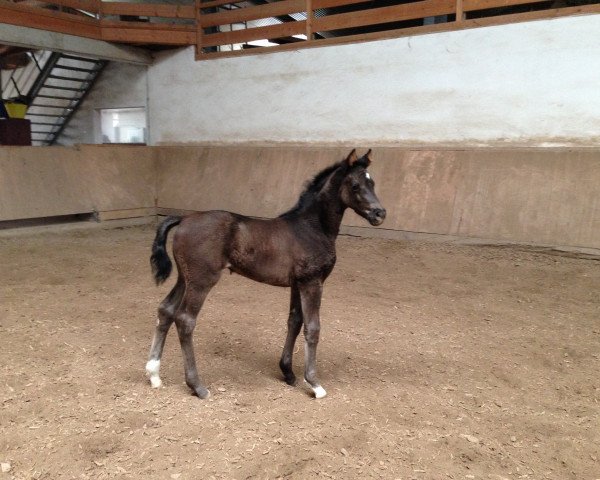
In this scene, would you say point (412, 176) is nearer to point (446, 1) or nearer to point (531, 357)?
point (446, 1)

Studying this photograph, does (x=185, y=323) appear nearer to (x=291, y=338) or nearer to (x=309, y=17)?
(x=291, y=338)

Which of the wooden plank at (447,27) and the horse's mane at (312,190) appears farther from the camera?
the wooden plank at (447,27)

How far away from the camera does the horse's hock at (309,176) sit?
6262mm

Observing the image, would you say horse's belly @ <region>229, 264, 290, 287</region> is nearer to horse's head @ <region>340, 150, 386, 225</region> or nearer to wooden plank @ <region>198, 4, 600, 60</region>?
horse's head @ <region>340, 150, 386, 225</region>

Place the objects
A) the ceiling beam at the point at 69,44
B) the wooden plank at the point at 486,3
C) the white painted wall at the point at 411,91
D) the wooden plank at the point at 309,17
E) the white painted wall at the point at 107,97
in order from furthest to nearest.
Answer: the white painted wall at the point at 107,97 → the wooden plank at the point at 309,17 → the ceiling beam at the point at 69,44 → the wooden plank at the point at 486,3 → the white painted wall at the point at 411,91

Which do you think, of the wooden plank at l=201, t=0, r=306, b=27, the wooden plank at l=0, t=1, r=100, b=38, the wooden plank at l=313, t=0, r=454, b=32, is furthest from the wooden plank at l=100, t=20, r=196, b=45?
the wooden plank at l=313, t=0, r=454, b=32

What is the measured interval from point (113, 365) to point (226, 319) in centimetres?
129

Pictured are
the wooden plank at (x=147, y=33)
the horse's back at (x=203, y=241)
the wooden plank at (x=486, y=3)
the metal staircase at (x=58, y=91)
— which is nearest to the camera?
the horse's back at (x=203, y=241)

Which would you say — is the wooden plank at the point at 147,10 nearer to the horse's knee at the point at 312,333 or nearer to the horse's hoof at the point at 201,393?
the horse's knee at the point at 312,333

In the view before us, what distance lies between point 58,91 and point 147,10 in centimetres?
473

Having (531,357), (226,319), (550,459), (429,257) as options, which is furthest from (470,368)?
(429,257)

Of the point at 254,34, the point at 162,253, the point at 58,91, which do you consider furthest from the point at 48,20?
the point at 162,253

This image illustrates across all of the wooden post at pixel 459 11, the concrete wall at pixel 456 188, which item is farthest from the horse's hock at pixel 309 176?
the wooden post at pixel 459 11

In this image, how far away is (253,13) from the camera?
9.36m
